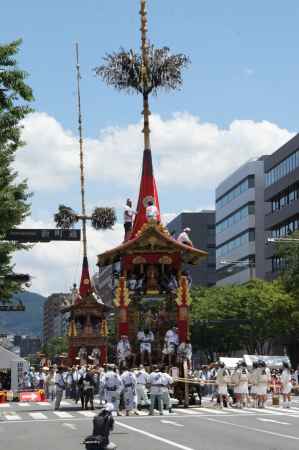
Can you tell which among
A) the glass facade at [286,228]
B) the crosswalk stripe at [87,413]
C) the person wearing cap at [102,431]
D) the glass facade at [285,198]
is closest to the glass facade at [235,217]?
the glass facade at [285,198]

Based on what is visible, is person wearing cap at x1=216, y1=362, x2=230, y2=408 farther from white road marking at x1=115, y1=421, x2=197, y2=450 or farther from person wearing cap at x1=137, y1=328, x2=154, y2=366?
white road marking at x1=115, y1=421, x2=197, y2=450

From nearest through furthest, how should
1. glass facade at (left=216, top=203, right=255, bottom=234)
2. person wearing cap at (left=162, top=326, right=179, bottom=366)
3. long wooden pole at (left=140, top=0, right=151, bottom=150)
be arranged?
person wearing cap at (left=162, top=326, right=179, bottom=366) → long wooden pole at (left=140, top=0, right=151, bottom=150) → glass facade at (left=216, top=203, right=255, bottom=234)

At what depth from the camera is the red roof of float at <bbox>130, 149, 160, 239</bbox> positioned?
39344mm

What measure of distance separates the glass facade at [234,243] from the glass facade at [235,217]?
6.27ft

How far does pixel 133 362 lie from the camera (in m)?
37.1

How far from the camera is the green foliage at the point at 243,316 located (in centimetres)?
7131

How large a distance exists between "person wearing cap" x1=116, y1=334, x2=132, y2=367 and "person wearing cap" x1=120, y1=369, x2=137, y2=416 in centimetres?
435

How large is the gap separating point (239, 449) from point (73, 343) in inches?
1666

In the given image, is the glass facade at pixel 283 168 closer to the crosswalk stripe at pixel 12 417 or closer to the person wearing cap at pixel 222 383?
the person wearing cap at pixel 222 383

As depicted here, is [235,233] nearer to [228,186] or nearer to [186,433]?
[228,186]

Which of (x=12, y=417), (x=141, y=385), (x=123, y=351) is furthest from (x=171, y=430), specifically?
(x=123, y=351)

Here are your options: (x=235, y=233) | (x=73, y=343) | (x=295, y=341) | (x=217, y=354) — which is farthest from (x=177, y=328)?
(x=235, y=233)

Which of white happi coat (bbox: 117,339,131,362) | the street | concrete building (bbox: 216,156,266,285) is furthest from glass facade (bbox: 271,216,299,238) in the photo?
the street

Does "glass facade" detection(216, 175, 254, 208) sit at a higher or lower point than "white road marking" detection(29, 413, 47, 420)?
higher
